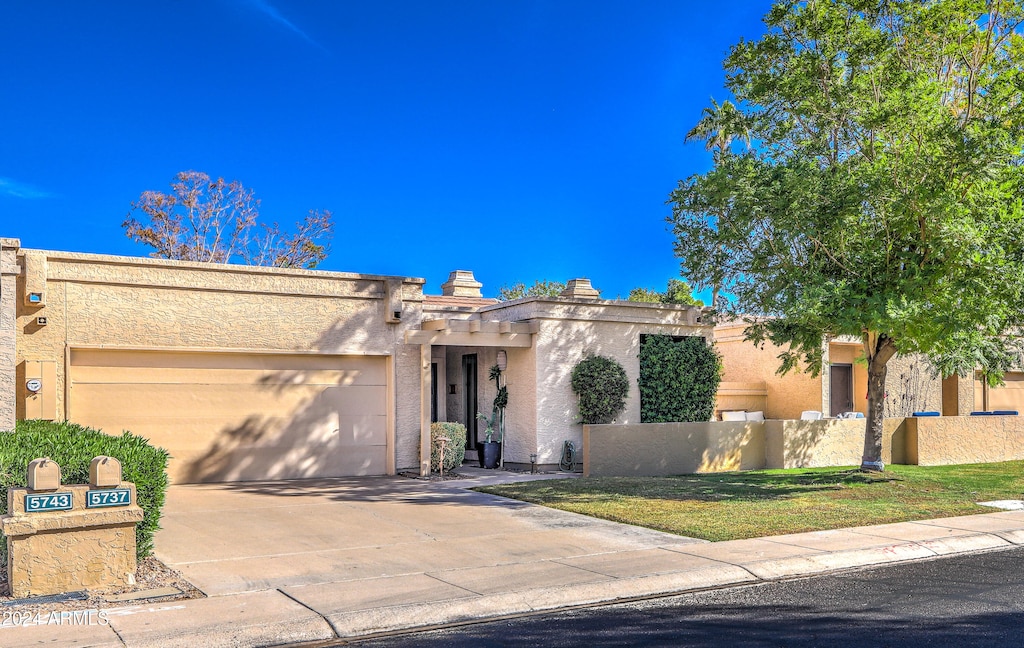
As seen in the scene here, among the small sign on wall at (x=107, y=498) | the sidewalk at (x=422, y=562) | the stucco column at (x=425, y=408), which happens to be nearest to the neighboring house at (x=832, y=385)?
the stucco column at (x=425, y=408)

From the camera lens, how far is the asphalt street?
6.57 m

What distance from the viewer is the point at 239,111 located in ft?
152

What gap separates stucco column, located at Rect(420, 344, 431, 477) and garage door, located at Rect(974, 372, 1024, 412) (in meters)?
18.1

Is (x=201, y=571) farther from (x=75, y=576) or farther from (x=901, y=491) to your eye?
(x=901, y=491)

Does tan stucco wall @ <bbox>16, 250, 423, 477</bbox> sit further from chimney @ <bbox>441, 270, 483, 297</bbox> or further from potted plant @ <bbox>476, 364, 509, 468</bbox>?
chimney @ <bbox>441, 270, 483, 297</bbox>

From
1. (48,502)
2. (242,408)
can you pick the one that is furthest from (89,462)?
(242,408)

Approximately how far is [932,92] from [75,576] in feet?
45.6

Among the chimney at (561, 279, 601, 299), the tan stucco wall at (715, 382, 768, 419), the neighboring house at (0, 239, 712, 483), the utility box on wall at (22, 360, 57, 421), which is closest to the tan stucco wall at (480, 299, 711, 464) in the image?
the neighboring house at (0, 239, 712, 483)

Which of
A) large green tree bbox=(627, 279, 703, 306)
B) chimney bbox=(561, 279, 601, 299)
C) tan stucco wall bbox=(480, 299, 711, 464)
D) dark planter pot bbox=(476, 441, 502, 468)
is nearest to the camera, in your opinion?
tan stucco wall bbox=(480, 299, 711, 464)

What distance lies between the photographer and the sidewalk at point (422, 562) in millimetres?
6957

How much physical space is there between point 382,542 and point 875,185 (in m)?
9.43

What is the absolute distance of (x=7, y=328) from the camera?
12.9 m

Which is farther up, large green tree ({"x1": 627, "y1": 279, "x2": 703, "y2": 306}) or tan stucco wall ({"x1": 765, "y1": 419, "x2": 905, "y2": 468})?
large green tree ({"x1": 627, "y1": 279, "x2": 703, "y2": 306})

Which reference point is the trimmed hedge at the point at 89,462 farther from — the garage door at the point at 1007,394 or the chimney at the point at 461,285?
the garage door at the point at 1007,394
